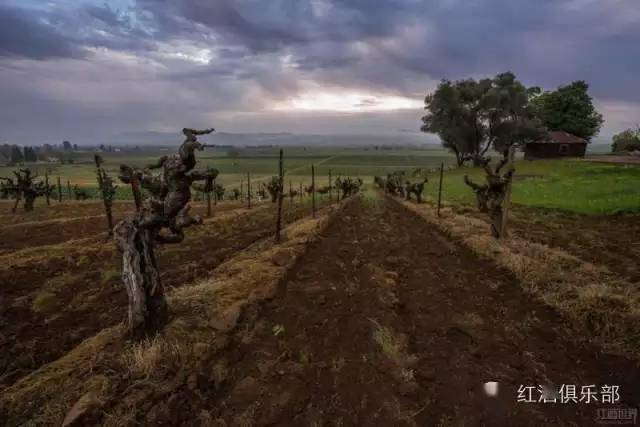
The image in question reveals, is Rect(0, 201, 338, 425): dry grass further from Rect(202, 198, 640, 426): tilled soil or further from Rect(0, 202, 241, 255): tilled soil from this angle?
Rect(0, 202, 241, 255): tilled soil

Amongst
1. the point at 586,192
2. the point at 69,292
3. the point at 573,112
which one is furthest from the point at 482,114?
the point at 69,292

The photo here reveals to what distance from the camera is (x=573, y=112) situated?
6925 cm

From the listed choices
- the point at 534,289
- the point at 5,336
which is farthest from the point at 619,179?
the point at 5,336

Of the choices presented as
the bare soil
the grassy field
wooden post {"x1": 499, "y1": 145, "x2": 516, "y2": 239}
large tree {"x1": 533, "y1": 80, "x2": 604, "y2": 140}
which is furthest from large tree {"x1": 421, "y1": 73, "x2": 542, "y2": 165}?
wooden post {"x1": 499, "y1": 145, "x2": 516, "y2": 239}

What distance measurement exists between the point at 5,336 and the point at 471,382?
1042 centimetres

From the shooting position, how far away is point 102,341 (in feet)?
22.7

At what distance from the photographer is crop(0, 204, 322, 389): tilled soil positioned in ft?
24.1

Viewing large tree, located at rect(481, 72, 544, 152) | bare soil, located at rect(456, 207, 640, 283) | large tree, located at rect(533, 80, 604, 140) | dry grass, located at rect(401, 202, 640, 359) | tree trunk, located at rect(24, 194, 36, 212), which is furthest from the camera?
large tree, located at rect(533, 80, 604, 140)

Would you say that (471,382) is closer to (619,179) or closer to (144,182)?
(144,182)

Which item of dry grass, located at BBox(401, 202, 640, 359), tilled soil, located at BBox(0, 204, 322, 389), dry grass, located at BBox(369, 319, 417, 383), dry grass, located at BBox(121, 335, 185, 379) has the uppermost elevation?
dry grass, located at BBox(401, 202, 640, 359)

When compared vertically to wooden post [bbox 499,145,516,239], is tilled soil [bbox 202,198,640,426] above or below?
below

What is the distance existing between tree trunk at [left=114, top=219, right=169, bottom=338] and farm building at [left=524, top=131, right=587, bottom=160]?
73.8 metres

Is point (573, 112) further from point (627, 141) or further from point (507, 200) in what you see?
point (507, 200)

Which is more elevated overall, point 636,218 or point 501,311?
point 636,218
